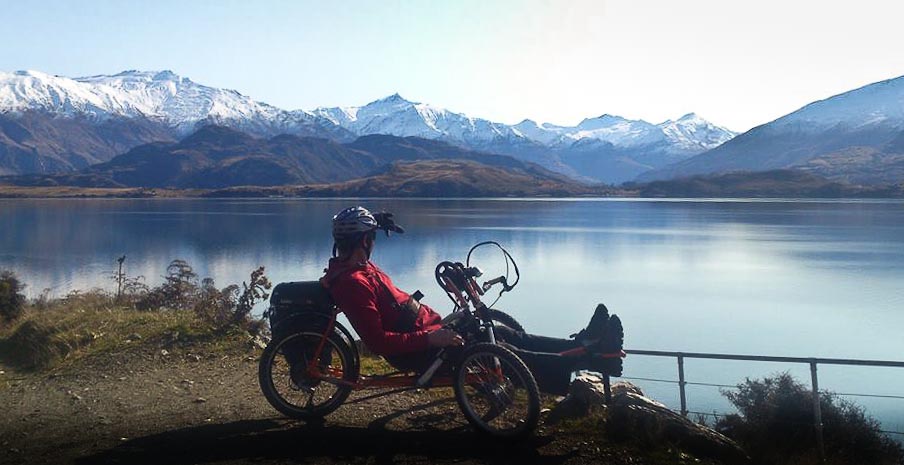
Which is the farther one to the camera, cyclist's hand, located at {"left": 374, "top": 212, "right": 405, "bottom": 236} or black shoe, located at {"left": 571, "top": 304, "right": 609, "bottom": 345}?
cyclist's hand, located at {"left": 374, "top": 212, "right": 405, "bottom": 236}

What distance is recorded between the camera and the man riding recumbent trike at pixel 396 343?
650 cm

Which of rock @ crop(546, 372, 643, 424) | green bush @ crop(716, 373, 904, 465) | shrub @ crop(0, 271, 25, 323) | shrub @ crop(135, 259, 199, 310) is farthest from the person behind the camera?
shrub @ crop(135, 259, 199, 310)

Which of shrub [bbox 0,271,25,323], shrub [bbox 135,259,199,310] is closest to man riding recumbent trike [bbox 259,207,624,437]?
shrub [bbox 0,271,25,323]

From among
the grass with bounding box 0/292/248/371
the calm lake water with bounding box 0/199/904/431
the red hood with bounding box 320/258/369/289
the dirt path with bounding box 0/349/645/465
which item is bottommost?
the calm lake water with bounding box 0/199/904/431

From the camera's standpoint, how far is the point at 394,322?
6.81 meters

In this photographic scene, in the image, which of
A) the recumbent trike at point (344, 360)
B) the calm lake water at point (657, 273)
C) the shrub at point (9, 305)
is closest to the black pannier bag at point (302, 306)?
the recumbent trike at point (344, 360)

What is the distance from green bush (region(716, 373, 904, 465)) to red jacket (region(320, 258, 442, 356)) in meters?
3.43

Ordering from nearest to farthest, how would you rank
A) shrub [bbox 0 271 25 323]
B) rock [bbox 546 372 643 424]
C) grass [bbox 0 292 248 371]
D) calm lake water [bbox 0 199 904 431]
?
rock [bbox 546 372 643 424], grass [bbox 0 292 248 371], shrub [bbox 0 271 25 323], calm lake water [bbox 0 199 904 431]

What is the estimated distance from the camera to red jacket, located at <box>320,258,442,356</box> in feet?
21.5

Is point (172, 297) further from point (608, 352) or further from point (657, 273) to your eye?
point (657, 273)

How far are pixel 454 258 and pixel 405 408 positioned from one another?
122ft

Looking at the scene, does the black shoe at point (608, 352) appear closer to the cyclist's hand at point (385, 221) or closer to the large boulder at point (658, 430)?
the large boulder at point (658, 430)

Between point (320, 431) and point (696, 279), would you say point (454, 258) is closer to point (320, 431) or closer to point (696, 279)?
point (696, 279)

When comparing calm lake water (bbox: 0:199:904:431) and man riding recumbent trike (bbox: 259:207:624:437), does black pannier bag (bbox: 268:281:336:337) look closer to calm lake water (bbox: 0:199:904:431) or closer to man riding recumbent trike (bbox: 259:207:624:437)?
man riding recumbent trike (bbox: 259:207:624:437)
